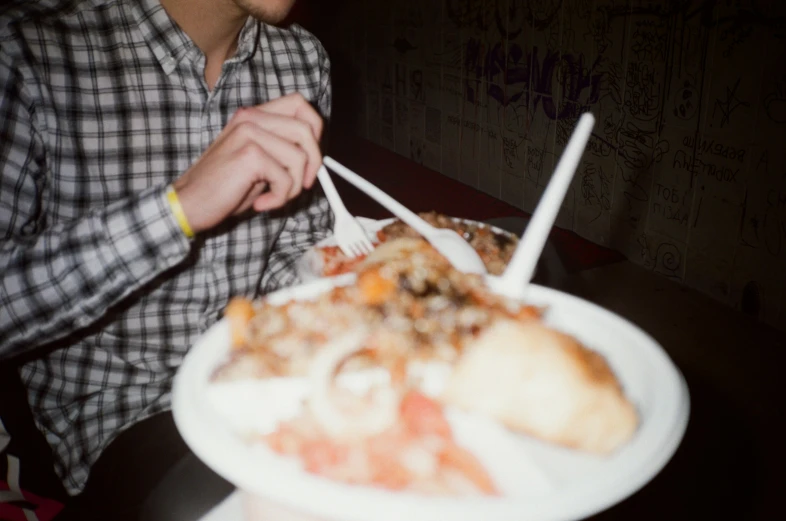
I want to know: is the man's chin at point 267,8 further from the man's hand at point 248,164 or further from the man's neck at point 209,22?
the man's hand at point 248,164

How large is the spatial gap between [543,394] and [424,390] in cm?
9

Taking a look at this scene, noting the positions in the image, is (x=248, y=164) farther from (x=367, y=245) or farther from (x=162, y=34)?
(x=162, y=34)

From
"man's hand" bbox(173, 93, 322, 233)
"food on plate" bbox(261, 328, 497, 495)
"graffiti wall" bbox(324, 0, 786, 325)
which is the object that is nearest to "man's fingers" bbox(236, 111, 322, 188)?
"man's hand" bbox(173, 93, 322, 233)

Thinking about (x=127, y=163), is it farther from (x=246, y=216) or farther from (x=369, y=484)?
(x=369, y=484)

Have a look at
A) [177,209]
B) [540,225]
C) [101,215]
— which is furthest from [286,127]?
[540,225]

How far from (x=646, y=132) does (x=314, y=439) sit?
1.82 meters

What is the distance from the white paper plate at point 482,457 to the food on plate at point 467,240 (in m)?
0.38

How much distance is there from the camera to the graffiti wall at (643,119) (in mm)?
1610

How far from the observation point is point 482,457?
17.0 inches

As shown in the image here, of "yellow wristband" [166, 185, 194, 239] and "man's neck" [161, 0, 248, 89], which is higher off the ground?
"man's neck" [161, 0, 248, 89]

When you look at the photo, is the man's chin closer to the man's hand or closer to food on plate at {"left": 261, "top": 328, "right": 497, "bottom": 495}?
the man's hand

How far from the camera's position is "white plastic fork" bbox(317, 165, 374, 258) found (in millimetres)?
1008

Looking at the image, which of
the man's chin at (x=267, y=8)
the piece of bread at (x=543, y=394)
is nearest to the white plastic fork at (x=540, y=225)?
the piece of bread at (x=543, y=394)

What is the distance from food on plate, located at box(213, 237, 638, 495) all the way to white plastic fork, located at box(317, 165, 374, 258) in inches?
17.4
